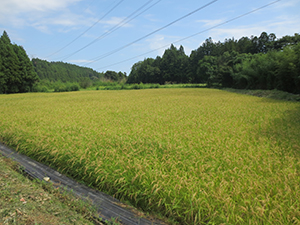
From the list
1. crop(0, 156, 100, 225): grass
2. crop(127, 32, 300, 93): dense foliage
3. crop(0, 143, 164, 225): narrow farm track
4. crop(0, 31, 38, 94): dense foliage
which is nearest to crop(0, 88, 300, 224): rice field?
crop(0, 143, 164, 225): narrow farm track

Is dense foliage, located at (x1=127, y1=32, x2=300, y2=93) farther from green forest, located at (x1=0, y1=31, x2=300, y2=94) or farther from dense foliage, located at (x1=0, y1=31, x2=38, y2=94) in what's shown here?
dense foliage, located at (x1=0, y1=31, x2=38, y2=94)

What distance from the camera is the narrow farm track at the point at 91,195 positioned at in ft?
5.66

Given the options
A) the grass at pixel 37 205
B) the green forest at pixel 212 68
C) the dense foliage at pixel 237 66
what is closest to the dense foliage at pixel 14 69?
the green forest at pixel 212 68

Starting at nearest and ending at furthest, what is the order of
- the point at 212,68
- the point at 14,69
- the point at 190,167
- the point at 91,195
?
the point at 91,195 → the point at 190,167 → the point at 14,69 → the point at 212,68

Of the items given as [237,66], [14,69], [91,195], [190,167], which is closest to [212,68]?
[237,66]

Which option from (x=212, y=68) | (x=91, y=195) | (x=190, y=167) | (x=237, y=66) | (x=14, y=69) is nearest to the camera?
(x=91, y=195)

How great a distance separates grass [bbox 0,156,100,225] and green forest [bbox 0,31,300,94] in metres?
11.1

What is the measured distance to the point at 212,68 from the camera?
113ft

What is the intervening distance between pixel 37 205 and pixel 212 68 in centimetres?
3605

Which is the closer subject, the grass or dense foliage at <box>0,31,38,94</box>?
the grass

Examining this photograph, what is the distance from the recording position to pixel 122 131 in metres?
4.14

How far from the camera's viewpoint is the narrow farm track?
68.0 inches

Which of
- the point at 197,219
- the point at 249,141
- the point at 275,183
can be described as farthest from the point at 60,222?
the point at 249,141

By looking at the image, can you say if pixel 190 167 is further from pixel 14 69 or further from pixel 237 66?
pixel 14 69
